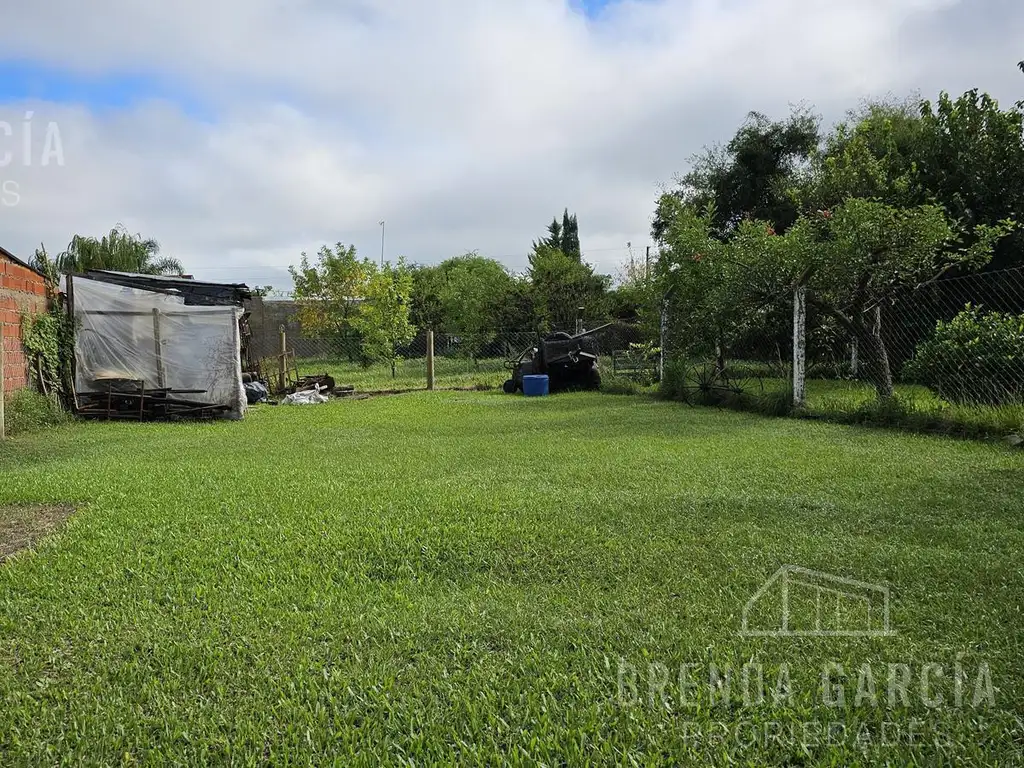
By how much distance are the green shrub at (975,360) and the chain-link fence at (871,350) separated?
1 centimetres

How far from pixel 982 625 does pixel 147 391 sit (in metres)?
9.86

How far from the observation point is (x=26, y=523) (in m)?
3.73

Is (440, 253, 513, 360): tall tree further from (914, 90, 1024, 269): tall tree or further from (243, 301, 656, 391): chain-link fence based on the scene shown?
(914, 90, 1024, 269): tall tree

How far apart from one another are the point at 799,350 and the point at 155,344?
8.81 m

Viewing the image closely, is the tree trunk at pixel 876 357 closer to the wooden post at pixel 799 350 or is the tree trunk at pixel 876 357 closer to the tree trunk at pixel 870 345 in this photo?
the tree trunk at pixel 870 345

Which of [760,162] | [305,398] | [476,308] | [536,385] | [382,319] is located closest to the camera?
[305,398]

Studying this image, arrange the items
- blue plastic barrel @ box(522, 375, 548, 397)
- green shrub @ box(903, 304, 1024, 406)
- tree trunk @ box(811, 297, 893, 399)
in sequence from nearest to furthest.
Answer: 1. green shrub @ box(903, 304, 1024, 406)
2. tree trunk @ box(811, 297, 893, 399)
3. blue plastic barrel @ box(522, 375, 548, 397)

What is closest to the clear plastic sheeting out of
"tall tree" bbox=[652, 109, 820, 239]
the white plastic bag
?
the white plastic bag

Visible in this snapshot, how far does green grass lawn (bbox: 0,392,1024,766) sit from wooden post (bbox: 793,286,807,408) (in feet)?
11.0

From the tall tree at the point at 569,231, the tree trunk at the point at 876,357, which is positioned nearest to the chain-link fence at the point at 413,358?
the tree trunk at the point at 876,357

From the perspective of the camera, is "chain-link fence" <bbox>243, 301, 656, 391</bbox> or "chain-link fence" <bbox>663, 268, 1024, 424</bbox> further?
"chain-link fence" <bbox>243, 301, 656, 391</bbox>

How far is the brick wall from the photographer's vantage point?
26.3ft

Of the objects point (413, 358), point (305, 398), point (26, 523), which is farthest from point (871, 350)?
point (413, 358)

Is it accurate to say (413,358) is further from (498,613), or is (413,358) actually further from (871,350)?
(498,613)
